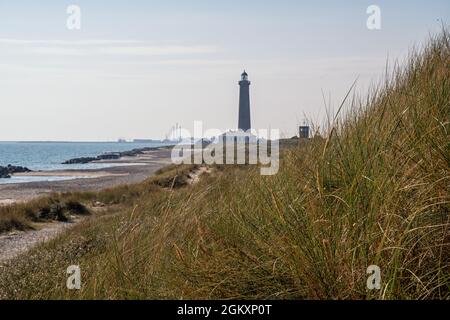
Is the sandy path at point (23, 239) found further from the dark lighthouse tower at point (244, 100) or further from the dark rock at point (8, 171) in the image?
the dark lighthouse tower at point (244, 100)

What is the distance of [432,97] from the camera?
15.2 feet

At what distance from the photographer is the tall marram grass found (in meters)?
3.39

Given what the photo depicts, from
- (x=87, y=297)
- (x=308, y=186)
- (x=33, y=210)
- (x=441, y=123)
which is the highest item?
(x=441, y=123)

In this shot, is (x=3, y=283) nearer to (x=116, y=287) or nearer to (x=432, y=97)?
(x=116, y=287)

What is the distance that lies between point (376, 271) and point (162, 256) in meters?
1.59

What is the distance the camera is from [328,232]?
3566 mm

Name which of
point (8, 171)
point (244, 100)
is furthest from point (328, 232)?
point (244, 100)

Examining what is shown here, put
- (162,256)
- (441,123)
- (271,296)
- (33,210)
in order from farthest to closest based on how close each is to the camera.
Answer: (33,210)
(162,256)
(441,123)
(271,296)

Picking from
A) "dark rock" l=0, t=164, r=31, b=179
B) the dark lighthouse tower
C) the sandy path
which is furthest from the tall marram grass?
the dark lighthouse tower

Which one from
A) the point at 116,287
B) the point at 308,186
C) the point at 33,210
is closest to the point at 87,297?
the point at 116,287

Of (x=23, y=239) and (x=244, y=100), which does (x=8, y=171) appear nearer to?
(x=244, y=100)

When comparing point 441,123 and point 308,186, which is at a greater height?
point 441,123

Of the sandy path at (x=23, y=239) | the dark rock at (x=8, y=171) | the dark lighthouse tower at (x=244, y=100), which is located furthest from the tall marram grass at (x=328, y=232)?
the dark lighthouse tower at (x=244, y=100)

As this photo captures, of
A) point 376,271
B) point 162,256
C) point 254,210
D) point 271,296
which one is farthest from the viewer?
point 254,210
